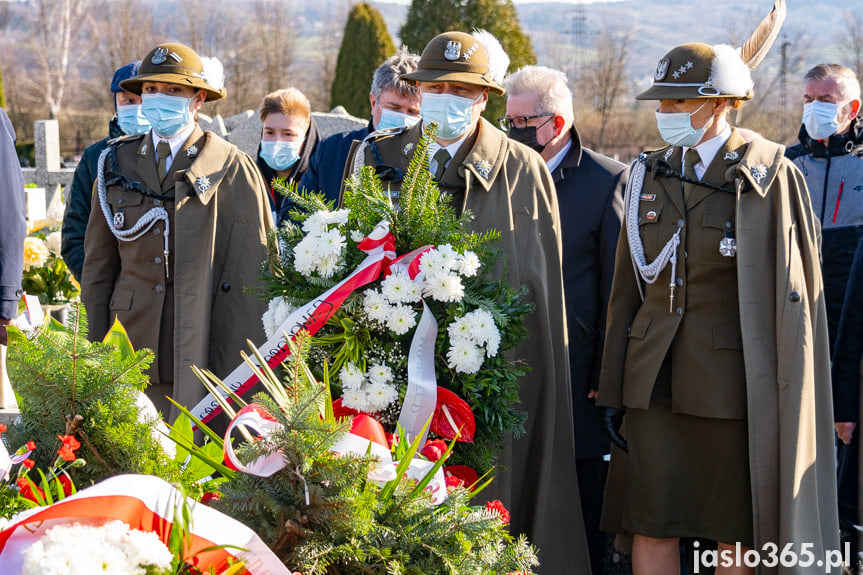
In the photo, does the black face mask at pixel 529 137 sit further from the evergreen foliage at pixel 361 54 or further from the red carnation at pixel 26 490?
the evergreen foliage at pixel 361 54

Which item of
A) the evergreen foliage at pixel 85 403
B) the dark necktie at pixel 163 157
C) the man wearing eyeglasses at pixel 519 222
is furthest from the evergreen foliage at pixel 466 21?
the evergreen foliage at pixel 85 403

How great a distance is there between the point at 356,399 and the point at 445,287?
14.6 inches

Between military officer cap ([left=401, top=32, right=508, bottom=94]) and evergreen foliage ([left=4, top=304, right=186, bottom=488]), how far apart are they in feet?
6.81

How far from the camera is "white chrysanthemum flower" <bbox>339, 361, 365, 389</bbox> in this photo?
2570mm

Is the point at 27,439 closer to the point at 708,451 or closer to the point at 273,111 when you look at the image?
the point at 708,451

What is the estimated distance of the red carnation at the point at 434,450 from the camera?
2232 mm

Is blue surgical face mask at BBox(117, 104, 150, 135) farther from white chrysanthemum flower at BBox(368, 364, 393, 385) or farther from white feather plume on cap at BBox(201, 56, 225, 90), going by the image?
→ white chrysanthemum flower at BBox(368, 364, 393, 385)

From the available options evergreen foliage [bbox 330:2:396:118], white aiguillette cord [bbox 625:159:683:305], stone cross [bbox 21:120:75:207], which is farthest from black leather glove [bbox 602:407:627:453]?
evergreen foliage [bbox 330:2:396:118]

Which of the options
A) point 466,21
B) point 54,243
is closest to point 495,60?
point 54,243

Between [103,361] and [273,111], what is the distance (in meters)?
4.33

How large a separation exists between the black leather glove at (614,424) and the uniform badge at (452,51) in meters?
1.47

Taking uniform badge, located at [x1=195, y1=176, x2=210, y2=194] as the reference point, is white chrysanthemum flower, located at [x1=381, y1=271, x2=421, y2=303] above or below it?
below

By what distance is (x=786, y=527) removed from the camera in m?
3.46

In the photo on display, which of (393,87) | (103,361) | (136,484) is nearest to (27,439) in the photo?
(103,361)
